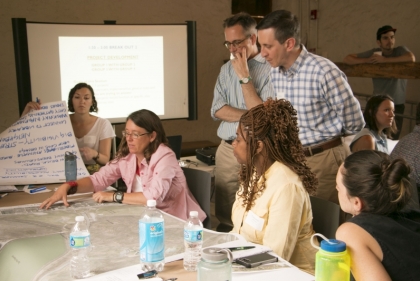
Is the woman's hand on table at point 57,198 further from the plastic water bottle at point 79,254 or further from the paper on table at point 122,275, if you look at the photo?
the paper on table at point 122,275

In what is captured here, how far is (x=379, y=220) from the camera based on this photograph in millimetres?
1586

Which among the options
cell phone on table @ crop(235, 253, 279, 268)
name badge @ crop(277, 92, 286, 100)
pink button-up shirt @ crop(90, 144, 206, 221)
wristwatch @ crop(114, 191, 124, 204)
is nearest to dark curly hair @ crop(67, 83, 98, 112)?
pink button-up shirt @ crop(90, 144, 206, 221)

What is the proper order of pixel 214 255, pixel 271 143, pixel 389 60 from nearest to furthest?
pixel 214 255 < pixel 271 143 < pixel 389 60

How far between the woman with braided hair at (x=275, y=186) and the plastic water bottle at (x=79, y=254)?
2.31ft

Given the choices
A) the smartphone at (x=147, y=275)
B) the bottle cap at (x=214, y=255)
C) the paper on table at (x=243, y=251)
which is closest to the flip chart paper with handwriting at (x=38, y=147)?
the paper on table at (x=243, y=251)

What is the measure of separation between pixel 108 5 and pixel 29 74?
8.23ft

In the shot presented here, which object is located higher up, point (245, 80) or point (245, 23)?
point (245, 23)

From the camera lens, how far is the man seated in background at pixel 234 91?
3.40 metres

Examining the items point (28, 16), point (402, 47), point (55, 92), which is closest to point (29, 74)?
point (55, 92)

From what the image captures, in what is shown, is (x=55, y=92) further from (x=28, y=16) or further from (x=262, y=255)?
(x=262, y=255)

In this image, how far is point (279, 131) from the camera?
7.35 ft

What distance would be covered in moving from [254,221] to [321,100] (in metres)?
1.06

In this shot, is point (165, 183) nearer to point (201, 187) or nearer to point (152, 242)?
point (201, 187)

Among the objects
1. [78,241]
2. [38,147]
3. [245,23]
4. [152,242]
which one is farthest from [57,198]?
[245,23]
